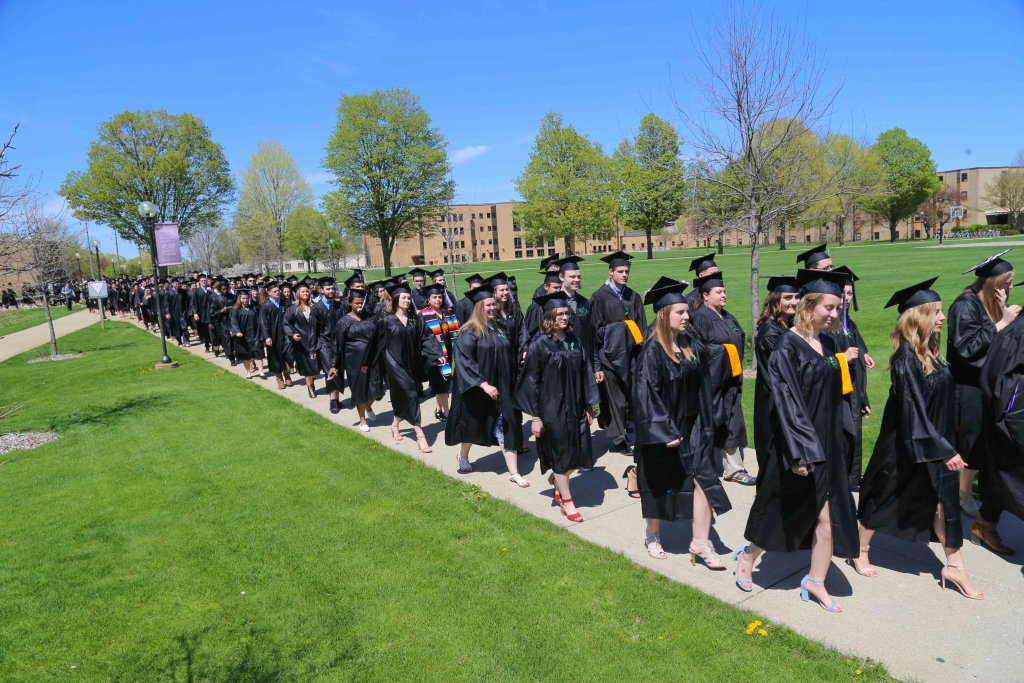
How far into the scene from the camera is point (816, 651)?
3.47 meters

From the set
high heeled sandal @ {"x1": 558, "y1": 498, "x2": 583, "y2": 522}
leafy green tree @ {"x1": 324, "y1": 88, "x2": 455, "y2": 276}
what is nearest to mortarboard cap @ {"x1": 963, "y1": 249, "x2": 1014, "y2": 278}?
high heeled sandal @ {"x1": 558, "y1": 498, "x2": 583, "y2": 522}

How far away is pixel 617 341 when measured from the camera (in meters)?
6.73

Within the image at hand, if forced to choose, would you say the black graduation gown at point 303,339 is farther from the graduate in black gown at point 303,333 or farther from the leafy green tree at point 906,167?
the leafy green tree at point 906,167

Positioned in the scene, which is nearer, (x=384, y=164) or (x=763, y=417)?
(x=763, y=417)

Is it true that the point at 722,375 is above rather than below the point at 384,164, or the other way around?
below

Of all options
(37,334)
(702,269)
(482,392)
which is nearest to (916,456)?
(702,269)

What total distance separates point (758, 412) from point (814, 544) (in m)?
0.84

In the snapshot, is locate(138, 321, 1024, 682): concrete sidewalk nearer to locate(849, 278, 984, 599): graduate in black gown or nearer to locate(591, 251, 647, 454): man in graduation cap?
locate(849, 278, 984, 599): graduate in black gown

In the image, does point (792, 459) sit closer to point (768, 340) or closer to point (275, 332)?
point (768, 340)

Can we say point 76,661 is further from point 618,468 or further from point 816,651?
point 618,468

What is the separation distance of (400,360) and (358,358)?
1323 millimetres

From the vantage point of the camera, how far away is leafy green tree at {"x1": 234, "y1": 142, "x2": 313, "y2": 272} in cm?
5731

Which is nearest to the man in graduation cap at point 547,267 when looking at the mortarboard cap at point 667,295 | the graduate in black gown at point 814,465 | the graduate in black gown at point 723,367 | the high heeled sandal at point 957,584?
the graduate in black gown at point 723,367

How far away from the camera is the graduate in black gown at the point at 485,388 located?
6.32 meters
